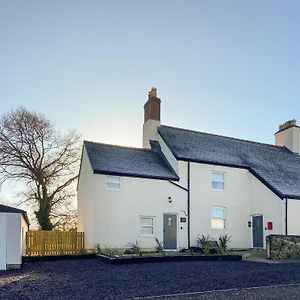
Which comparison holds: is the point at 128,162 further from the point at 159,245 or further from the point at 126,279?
the point at 126,279

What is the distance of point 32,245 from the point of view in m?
19.8

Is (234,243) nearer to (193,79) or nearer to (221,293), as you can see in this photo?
(193,79)

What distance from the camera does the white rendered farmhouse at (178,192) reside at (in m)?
21.0

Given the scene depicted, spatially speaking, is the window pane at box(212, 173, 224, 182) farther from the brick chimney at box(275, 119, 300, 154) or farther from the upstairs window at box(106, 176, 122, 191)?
the brick chimney at box(275, 119, 300, 154)

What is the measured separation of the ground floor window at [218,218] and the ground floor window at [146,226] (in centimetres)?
414

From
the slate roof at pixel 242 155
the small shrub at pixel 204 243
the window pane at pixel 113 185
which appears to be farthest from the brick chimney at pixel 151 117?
the small shrub at pixel 204 243

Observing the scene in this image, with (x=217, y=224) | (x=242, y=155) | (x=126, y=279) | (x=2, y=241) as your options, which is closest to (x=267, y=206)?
(x=217, y=224)

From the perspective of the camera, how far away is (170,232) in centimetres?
2223

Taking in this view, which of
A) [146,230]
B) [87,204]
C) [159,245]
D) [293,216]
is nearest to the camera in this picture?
[159,245]

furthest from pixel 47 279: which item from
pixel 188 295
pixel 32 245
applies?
pixel 32 245

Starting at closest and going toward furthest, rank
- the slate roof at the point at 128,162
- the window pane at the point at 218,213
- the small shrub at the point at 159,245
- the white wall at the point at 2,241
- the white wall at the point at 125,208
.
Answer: the white wall at the point at 2,241, the white wall at the point at 125,208, the small shrub at the point at 159,245, the slate roof at the point at 128,162, the window pane at the point at 218,213

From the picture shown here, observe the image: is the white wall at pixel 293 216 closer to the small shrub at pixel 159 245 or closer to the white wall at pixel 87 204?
the small shrub at pixel 159 245

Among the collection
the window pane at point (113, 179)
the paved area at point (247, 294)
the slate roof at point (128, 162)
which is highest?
the slate roof at point (128, 162)

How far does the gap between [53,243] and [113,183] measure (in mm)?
4466
